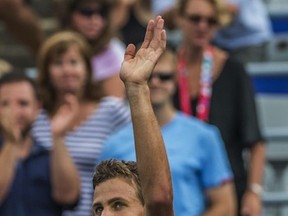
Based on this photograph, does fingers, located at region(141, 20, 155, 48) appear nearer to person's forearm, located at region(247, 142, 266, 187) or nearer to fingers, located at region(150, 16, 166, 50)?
fingers, located at region(150, 16, 166, 50)

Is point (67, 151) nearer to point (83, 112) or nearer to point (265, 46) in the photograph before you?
point (83, 112)

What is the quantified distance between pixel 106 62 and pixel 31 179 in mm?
1480

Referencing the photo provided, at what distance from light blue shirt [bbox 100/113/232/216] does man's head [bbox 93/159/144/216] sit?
2.31 m

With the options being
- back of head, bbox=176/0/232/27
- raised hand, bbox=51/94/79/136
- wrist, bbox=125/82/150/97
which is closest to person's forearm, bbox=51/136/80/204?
raised hand, bbox=51/94/79/136

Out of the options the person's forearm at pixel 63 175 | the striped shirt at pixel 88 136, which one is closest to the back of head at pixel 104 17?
the striped shirt at pixel 88 136

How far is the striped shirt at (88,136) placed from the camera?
684 cm

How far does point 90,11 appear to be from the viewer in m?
7.76

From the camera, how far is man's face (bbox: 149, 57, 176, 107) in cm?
672

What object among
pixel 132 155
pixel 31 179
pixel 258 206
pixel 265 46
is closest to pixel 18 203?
pixel 31 179

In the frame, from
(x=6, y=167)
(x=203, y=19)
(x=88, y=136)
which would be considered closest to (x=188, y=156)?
(x=88, y=136)

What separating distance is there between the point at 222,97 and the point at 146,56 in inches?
137

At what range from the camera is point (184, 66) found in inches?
302

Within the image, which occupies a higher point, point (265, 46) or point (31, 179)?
point (265, 46)

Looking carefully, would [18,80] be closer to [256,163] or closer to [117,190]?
[256,163]
